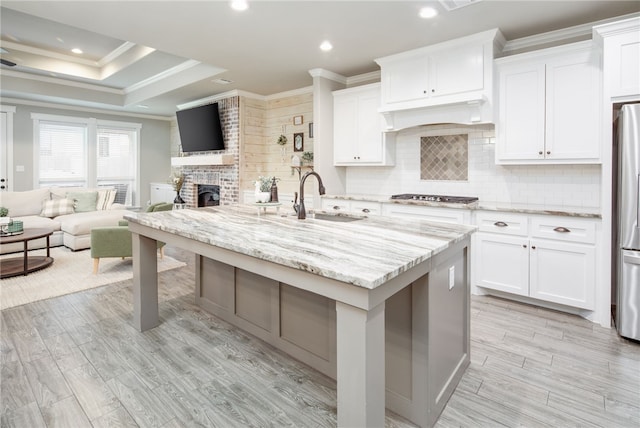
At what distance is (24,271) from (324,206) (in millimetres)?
3787

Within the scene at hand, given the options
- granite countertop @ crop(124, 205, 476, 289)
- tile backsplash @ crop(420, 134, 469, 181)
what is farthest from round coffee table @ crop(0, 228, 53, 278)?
tile backsplash @ crop(420, 134, 469, 181)

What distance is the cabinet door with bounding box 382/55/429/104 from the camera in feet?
13.1

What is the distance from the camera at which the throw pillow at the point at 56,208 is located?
6.13 metres

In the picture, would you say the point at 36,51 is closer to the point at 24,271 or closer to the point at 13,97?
the point at 13,97

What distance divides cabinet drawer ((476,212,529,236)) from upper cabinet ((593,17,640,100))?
1.22 meters

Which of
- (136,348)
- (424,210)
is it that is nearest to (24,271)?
(136,348)

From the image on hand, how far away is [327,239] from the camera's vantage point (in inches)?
73.9

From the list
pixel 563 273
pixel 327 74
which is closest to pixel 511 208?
pixel 563 273

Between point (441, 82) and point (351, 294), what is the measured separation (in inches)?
131

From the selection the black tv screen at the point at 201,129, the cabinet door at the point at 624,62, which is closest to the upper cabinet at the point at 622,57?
the cabinet door at the point at 624,62

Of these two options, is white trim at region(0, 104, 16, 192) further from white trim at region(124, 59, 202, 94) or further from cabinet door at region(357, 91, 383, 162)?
cabinet door at region(357, 91, 383, 162)

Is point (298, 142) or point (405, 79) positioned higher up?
point (405, 79)

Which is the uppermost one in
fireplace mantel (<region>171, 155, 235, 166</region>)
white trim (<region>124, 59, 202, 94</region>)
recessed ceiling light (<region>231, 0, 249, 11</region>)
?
white trim (<region>124, 59, 202, 94</region>)

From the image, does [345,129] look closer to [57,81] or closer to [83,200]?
[83,200]
